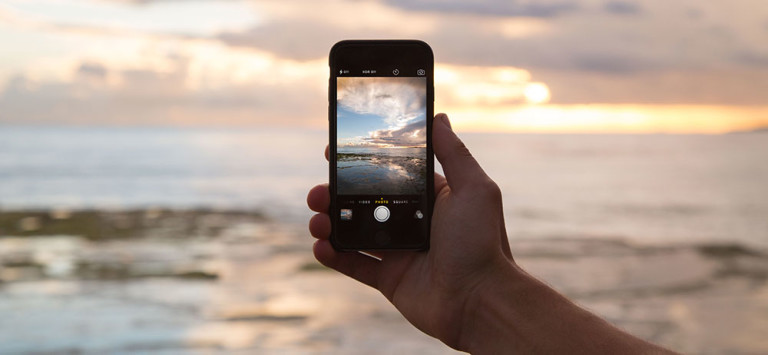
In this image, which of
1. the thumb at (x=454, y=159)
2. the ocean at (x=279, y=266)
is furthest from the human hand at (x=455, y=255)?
the ocean at (x=279, y=266)

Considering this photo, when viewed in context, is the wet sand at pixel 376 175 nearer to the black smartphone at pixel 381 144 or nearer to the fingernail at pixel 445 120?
the black smartphone at pixel 381 144

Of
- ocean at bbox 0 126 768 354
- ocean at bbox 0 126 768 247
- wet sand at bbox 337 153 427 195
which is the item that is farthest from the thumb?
ocean at bbox 0 126 768 247

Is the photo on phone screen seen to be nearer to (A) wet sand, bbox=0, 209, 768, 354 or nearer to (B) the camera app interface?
(B) the camera app interface

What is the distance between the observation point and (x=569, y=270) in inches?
398

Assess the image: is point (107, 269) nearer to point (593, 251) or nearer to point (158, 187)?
point (593, 251)

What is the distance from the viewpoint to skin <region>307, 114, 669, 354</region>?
1895 mm

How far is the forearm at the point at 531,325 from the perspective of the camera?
5.93 feet

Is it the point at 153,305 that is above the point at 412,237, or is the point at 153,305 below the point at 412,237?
below

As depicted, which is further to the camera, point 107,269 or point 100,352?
point 107,269

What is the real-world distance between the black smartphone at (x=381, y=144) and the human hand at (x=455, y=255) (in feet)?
0.35

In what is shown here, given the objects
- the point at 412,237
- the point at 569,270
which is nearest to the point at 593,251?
the point at 569,270

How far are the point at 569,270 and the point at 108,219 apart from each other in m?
10.4

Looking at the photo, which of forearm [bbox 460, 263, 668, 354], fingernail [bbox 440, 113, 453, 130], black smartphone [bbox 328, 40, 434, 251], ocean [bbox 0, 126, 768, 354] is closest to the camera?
forearm [bbox 460, 263, 668, 354]

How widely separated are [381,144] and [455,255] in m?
0.54
